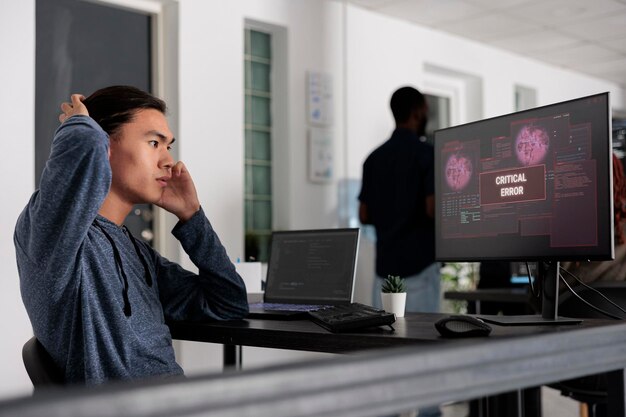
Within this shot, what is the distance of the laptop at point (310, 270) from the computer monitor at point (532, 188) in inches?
12.8

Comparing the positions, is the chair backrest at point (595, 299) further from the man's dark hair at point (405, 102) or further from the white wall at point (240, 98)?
the white wall at point (240, 98)

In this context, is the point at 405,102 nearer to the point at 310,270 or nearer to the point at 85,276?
the point at 310,270

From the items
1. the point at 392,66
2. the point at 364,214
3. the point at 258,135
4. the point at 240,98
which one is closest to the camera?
the point at 364,214

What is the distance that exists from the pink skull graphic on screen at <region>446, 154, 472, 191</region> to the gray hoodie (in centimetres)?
79

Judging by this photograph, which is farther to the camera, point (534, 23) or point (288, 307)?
point (534, 23)

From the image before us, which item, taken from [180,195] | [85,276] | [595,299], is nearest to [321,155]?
[595,299]

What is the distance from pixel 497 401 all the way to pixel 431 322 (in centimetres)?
132

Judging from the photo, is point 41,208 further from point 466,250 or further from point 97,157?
point 466,250

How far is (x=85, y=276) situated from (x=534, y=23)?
5378 mm

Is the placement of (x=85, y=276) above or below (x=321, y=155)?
below

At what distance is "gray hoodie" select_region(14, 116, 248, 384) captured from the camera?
147 cm

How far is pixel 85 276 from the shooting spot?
1612mm

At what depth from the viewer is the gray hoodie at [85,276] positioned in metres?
1.47

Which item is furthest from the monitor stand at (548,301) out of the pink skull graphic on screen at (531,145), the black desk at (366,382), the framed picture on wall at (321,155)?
the framed picture on wall at (321,155)
